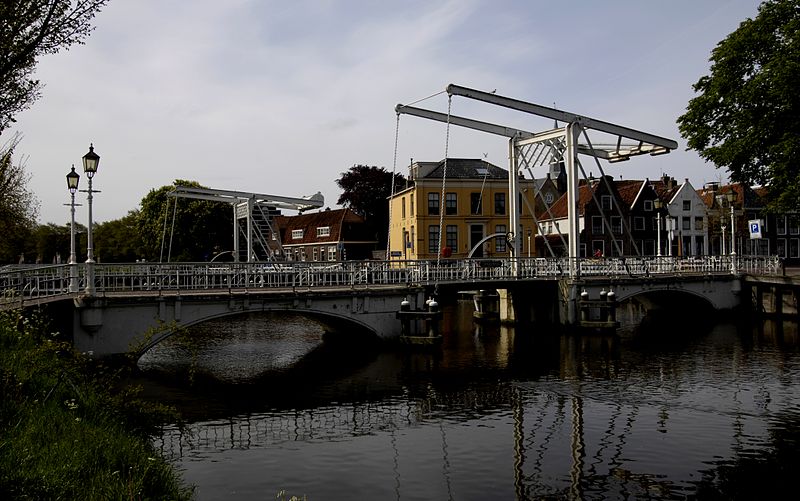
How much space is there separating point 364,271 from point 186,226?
36.4 meters

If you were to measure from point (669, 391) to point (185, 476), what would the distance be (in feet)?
35.6

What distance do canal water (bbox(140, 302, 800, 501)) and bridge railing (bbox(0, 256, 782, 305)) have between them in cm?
245

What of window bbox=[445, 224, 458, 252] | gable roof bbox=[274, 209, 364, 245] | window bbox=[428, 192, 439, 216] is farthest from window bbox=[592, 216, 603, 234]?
gable roof bbox=[274, 209, 364, 245]

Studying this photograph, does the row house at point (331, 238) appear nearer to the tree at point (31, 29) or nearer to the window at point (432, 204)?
the window at point (432, 204)

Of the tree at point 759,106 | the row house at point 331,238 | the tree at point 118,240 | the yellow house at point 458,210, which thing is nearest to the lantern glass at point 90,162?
the tree at point 759,106

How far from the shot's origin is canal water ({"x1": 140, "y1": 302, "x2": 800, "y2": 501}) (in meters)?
9.31

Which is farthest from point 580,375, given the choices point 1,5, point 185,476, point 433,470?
point 1,5

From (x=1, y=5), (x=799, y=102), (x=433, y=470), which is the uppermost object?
(x=799, y=102)

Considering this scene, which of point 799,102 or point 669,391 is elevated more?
point 799,102

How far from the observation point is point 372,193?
200 feet

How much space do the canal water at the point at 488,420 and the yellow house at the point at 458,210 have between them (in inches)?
911

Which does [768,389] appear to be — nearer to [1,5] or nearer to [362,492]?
[362,492]

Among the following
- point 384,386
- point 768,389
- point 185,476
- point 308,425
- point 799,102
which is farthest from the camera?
point 799,102

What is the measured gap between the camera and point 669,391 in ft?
49.1
